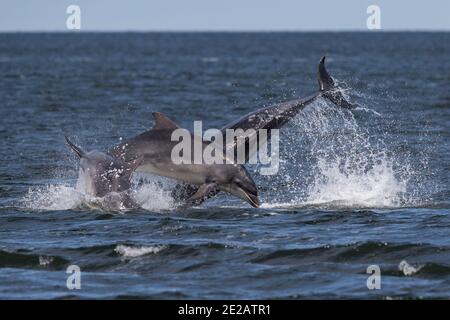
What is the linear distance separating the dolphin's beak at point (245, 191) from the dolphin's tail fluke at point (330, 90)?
262 centimetres

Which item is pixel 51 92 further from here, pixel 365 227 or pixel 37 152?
pixel 365 227

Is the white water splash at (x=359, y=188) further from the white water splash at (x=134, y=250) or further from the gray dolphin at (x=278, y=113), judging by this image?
the white water splash at (x=134, y=250)

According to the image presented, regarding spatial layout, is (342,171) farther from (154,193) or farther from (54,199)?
(54,199)

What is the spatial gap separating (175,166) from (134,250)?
130 inches

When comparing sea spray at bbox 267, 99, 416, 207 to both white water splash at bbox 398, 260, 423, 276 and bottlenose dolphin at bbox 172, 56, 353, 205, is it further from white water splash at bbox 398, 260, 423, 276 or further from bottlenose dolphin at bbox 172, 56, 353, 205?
white water splash at bbox 398, 260, 423, 276

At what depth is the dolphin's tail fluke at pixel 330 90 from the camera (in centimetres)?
2094

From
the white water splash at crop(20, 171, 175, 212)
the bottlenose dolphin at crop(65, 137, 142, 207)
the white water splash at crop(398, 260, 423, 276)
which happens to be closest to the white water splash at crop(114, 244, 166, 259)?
the bottlenose dolphin at crop(65, 137, 142, 207)

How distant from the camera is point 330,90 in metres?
21.1

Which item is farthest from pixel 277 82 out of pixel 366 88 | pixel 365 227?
pixel 365 227

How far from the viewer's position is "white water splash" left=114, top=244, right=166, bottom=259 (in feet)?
53.3

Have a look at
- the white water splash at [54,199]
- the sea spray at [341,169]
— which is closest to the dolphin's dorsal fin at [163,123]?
the white water splash at [54,199]

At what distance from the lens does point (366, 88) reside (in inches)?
2117

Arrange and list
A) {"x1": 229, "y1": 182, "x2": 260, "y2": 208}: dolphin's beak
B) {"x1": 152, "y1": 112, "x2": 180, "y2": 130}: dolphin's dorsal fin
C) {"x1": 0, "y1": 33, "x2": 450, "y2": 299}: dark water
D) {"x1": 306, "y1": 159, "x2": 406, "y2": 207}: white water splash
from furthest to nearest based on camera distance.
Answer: {"x1": 306, "y1": 159, "x2": 406, "y2": 207}: white water splash < {"x1": 229, "y1": 182, "x2": 260, "y2": 208}: dolphin's beak < {"x1": 152, "y1": 112, "x2": 180, "y2": 130}: dolphin's dorsal fin < {"x1": 0, "y1": 33, "x2": 450, "y2": 299}: dark water
